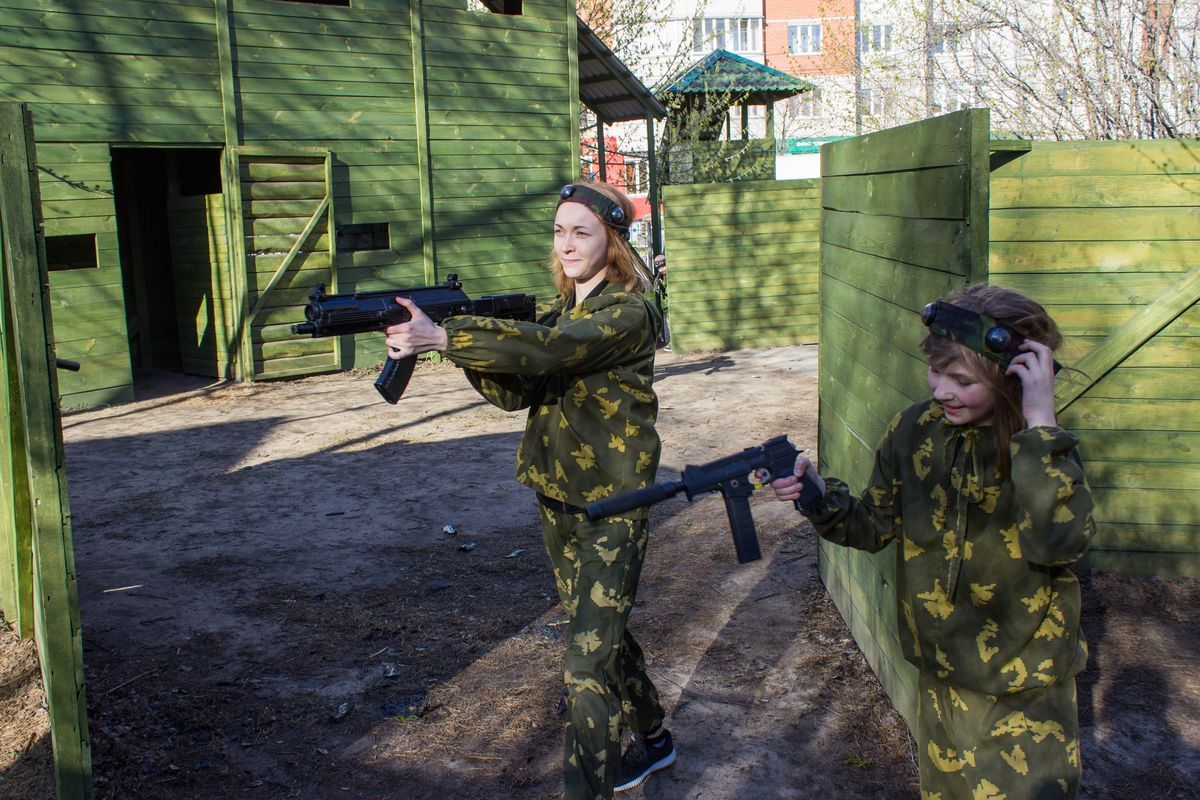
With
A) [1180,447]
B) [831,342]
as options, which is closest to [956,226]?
[831,342]

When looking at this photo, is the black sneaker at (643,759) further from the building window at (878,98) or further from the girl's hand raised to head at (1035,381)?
the building window at (878,98)

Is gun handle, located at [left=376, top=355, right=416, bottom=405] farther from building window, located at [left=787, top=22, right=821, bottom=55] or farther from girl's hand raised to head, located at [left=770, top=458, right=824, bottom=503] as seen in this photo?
building window, located at [left=787, top=22, right=821, bottom=55]

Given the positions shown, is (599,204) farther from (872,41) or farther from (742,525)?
(872,41)

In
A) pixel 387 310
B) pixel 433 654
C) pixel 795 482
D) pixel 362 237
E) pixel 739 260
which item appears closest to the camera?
pixel 795 482

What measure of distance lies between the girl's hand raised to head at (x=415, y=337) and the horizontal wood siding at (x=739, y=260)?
11.4 meters

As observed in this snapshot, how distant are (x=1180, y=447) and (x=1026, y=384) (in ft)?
12.6

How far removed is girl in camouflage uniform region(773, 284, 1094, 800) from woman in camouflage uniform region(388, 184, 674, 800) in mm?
730

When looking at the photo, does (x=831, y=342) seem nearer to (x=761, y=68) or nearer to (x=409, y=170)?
(x=409, y=170)

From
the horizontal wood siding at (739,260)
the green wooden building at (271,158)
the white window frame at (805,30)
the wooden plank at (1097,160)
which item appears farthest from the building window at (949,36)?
the white window frame at (805,30)

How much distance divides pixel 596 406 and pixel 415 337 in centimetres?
67

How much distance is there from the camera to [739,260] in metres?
14.4

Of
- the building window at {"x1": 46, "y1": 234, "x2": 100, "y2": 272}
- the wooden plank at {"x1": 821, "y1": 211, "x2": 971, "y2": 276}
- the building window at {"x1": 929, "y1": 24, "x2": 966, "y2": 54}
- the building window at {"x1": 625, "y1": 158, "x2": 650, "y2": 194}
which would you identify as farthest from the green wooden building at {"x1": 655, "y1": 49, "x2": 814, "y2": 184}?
the wooden plank at {"x1": 821, "y1": 211, "x2": 971, "y2": 276}

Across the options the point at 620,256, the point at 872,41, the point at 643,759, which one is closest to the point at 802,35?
the point at 872,41

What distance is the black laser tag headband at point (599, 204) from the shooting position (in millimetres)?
3254
